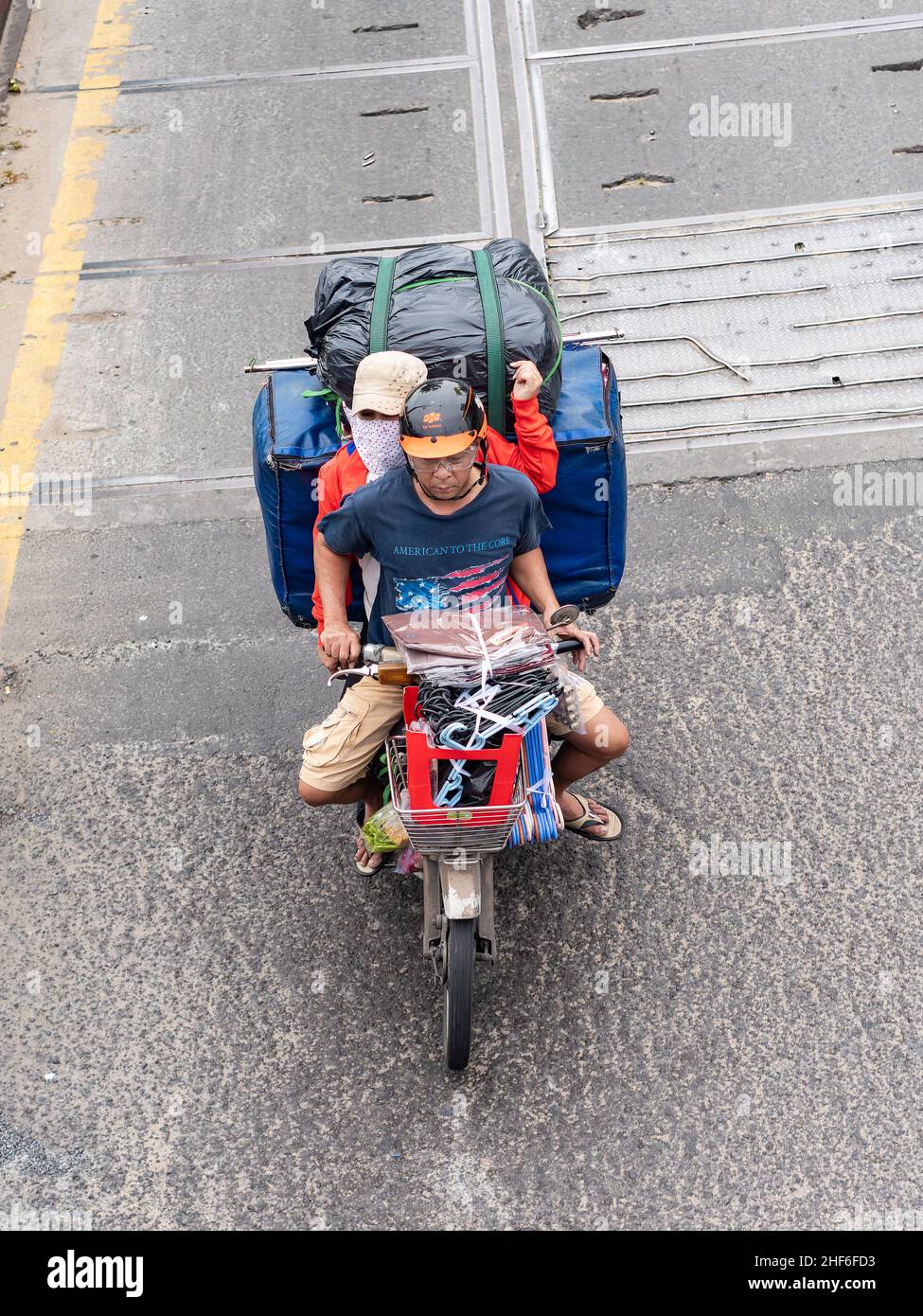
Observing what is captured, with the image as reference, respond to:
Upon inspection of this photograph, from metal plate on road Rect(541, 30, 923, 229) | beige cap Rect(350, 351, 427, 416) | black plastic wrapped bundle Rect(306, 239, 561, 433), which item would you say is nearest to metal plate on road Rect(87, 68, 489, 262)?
metal plate on road Rect(541, 30, 923, 229)

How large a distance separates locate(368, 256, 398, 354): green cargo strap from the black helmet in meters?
0.43

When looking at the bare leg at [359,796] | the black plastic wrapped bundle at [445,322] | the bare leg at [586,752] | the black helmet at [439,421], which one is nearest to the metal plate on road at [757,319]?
the black plastic wrapped bundle at [445,322]

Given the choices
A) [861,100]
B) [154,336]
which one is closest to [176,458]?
[154,336]

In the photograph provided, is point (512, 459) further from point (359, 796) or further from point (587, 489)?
point (359, 796)

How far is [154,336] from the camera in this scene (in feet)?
23.1

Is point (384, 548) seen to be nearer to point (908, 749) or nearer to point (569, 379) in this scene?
point (569, 379)

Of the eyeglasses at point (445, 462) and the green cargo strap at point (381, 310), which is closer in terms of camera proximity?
the eyeglasses at point (445, 462)

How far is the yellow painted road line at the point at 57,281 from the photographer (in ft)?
20.9

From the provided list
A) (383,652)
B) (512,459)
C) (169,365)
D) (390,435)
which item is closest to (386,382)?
(390,435)

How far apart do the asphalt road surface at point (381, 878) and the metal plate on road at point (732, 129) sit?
10 cm

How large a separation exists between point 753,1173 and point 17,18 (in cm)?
886
